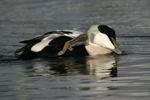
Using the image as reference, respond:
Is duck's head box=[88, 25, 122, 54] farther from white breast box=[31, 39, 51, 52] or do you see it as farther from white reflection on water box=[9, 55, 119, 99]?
white breast box=[31, 39, 51, 52]

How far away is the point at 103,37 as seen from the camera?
7.42 m

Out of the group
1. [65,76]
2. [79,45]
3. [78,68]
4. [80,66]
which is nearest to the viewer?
[65,76]

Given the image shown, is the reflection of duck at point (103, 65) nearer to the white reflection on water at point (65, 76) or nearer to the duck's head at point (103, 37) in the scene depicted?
the white reflection on water at point (65, 76)

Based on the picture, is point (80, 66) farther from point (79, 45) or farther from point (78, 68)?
point (79, 45)

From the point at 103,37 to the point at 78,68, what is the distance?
1165mm

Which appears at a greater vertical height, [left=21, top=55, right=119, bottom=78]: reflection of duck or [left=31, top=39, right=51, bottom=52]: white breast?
[left=31, top=39, right=51, bottom=52]: white breast

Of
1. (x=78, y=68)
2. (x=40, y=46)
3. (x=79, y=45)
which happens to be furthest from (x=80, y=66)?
(x=40, y=46)

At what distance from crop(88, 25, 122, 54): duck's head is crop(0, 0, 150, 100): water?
0.26 m

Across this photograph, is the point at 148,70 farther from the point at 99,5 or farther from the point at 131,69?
the point at 99,5

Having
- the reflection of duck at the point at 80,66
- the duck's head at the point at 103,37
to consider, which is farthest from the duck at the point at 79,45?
the reflection of duck at the point at 80,66

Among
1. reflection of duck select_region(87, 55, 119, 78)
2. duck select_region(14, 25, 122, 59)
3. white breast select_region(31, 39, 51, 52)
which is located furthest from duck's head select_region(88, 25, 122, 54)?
white breast select_region(31, 39, 51, 52)

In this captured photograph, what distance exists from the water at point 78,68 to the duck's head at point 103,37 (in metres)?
0.26

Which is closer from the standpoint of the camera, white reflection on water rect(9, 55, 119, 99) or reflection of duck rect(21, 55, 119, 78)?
white reflection on water rect(9, 55, 119, 99)

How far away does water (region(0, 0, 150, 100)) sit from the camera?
4.82 metres
